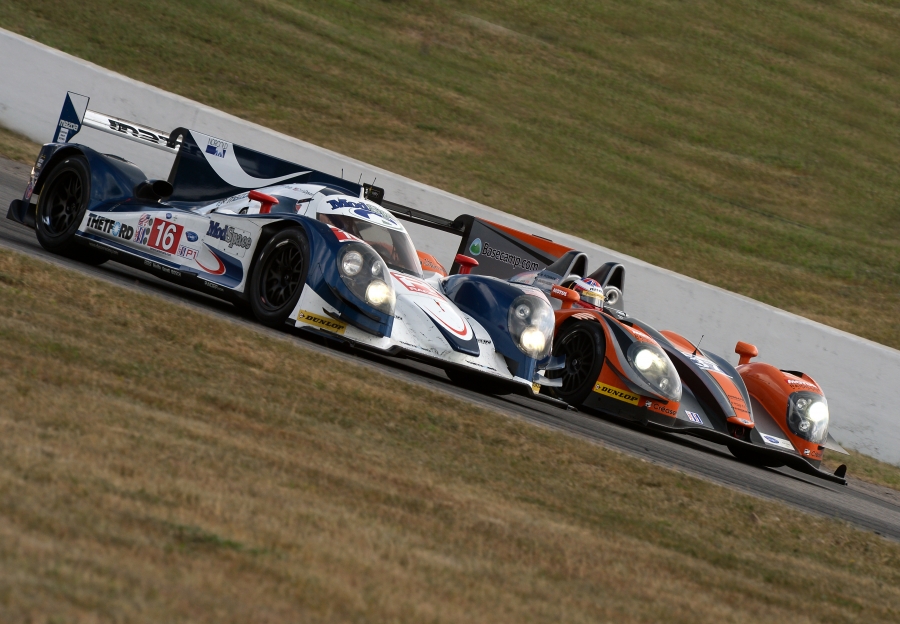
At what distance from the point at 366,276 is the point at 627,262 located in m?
6.21

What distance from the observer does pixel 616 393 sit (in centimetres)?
1007

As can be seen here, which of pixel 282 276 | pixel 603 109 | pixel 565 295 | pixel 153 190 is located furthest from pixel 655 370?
pixel 603 109

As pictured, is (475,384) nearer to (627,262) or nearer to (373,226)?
(373,226)

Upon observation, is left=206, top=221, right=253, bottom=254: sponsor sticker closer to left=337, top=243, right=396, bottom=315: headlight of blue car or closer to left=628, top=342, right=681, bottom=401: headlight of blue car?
left=337, top=243, right=396, bottom=315: headlight of blue car

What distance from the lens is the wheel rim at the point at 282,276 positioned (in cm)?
843

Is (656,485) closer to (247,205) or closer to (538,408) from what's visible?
(538,408)

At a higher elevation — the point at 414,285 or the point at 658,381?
the point at 414,285

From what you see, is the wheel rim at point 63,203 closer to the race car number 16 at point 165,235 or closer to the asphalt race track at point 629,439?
the asphalt race track at point 629,439

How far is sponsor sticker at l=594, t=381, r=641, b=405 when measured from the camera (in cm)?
1000

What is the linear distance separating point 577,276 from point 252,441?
6646 millimetres

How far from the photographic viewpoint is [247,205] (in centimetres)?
918

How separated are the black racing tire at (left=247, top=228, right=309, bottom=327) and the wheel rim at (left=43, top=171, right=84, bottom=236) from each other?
6.80 feet

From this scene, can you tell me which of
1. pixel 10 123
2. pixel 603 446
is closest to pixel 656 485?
pixel 603 446

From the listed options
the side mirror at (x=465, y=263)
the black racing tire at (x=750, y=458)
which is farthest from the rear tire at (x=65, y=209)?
the black racing tire at (x=750, y=458)
